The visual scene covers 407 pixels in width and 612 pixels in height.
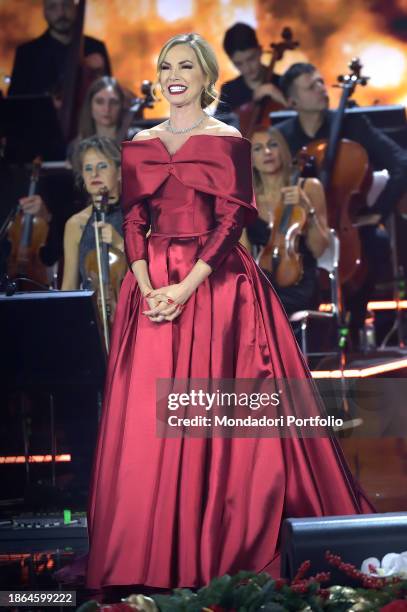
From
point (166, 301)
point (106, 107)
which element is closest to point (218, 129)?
point (166, 301)

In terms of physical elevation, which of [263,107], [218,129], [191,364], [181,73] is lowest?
[191,364]

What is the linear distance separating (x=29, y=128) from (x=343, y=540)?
3746 millimetres

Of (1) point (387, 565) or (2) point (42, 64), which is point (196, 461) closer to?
(1) point (387, 565)

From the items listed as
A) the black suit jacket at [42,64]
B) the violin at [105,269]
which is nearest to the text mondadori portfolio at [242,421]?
the violin at [105,269]

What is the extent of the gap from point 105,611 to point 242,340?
1.12 meters

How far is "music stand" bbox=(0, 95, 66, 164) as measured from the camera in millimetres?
5273

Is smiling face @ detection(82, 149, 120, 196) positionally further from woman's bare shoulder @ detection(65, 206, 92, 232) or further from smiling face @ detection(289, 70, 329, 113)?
smiling face @ detection(289, 70, 329, 113)

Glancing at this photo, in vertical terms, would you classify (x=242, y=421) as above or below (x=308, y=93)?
below

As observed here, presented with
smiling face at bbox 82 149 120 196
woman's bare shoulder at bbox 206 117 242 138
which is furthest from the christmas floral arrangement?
smiling face at bbox 82 149 120 196

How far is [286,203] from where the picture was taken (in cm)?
523

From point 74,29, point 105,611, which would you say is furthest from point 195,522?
point 74,29

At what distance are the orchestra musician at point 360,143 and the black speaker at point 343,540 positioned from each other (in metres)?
3.82

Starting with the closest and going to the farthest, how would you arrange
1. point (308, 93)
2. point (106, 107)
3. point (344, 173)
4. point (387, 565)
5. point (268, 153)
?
point (387, 565) → point (268, 153) → point (106, 107) → point (344, 173) → point (308, 93)

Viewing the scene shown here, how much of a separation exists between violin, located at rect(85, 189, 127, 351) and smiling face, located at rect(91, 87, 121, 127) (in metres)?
1.46
